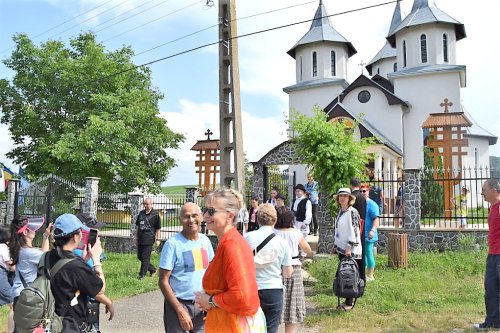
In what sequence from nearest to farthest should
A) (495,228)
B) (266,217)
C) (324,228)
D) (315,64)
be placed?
1. (266,217)
2. (495,228)
3. (324,228)
4. (315,64)

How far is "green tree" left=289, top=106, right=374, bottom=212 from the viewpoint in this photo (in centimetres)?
1133

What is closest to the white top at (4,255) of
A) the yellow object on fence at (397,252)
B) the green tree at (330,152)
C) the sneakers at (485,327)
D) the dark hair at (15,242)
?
the dark hair at (15,242)

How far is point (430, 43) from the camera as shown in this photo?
30047 mm

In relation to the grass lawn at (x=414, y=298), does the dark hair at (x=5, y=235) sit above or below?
above

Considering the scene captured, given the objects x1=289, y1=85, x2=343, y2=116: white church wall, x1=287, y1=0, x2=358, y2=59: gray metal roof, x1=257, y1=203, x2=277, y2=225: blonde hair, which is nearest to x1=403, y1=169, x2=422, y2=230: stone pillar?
x1=257, y1=203, x2=277, y2=225: blonde hair

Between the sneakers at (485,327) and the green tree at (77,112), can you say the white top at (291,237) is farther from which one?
the green tree at (77,112)

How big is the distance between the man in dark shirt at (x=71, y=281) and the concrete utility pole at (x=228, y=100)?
21.6 feet

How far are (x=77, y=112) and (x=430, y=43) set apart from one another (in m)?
22.6

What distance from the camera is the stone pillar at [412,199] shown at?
11672 mm

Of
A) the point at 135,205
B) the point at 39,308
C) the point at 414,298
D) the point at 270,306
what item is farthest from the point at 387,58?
the point at 39,308

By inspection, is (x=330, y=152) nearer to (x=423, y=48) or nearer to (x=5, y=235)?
(x=5, y=235)

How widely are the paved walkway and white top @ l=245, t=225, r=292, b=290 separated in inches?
97.0


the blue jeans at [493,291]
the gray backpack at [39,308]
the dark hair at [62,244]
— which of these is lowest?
the blue jeans at [493,291]

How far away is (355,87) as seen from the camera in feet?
101
